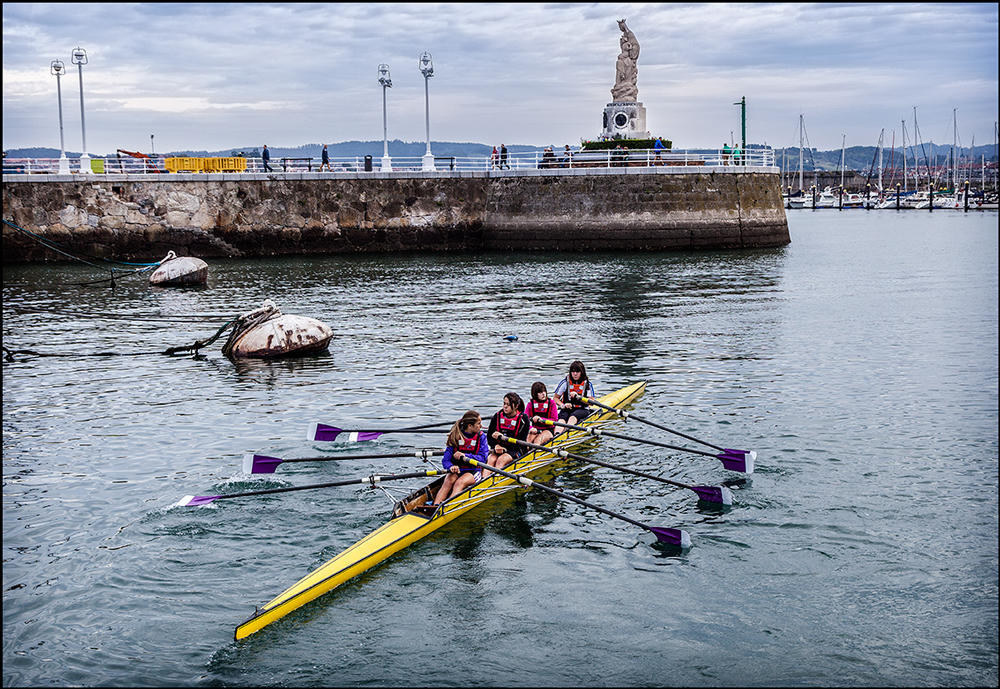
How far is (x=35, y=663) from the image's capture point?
8.74 meters

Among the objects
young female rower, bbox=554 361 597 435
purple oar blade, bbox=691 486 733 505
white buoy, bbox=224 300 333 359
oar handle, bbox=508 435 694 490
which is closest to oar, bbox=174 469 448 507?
oar handle, bbox=508 435 694 490

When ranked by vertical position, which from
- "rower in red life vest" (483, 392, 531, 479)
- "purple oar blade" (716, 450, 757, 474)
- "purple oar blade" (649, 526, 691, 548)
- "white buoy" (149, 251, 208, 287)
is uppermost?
"white buoy" (149, 251, 208, 287)

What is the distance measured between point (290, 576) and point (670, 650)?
4.12m

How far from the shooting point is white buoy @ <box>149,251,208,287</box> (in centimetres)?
3647

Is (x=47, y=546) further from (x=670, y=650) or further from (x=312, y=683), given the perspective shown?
(x=670, y=650)

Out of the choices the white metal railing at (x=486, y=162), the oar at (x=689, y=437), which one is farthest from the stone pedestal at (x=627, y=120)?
the oar at (x=689, y=437)

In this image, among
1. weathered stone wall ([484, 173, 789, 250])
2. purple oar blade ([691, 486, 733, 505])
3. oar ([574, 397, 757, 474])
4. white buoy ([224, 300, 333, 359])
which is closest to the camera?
purple oar blade ([691, 486, 733, 505])

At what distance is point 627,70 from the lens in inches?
2207

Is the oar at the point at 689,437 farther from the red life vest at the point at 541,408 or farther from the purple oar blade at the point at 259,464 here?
the purple oar blade at the point at 259,464

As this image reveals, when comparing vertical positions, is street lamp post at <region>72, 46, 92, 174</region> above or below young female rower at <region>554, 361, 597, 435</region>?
above

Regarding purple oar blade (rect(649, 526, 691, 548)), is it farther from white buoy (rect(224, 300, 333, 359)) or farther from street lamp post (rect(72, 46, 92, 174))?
street lamp post (rect(72, 46, 92, 174))

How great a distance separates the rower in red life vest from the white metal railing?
35822 mm

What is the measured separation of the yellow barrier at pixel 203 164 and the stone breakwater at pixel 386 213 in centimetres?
213

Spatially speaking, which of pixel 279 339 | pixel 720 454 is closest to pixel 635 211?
pixel 279 339
